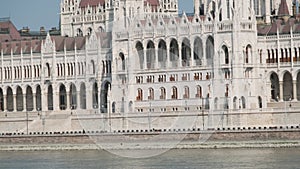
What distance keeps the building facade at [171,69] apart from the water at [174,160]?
55.2ft

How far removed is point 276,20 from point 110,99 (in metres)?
19.6

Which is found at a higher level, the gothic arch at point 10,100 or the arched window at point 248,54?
the arched window at point 248,54

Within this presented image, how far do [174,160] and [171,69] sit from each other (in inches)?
1421

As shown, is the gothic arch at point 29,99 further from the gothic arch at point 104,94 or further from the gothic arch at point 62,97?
the gothic arch at point 104,94

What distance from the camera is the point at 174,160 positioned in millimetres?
117688

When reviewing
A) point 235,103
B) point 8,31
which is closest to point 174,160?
point 235,103

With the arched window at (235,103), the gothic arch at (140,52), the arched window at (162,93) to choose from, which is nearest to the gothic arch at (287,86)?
the arched window at (235,103)

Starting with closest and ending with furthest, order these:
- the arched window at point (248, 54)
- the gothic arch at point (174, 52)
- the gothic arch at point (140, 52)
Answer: the arched window at point (248, 54), the gothic arch at point (174, 52), the gothic arch at point (140, 52)

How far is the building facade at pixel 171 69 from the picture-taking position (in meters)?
148

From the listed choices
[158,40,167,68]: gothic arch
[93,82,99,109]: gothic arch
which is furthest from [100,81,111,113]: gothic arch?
[158,40,167,68]: gothic arch

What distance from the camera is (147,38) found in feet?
511

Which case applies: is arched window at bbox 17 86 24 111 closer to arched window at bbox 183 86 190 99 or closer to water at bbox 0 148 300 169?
arched window at bbox 183 86 190 99

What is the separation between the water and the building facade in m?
16.8

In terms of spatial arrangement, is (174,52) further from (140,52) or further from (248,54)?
(248,54)
